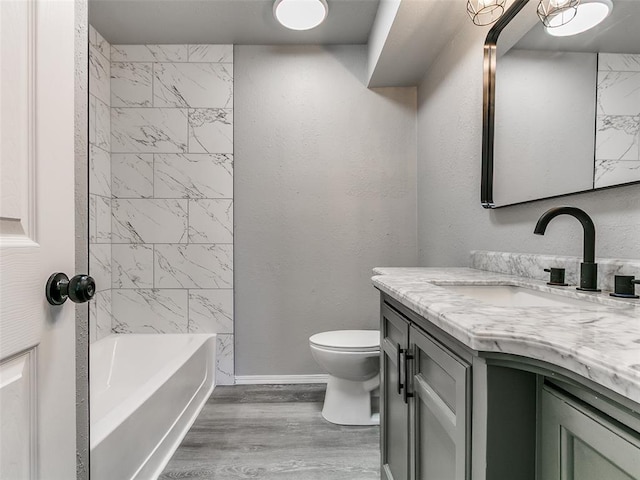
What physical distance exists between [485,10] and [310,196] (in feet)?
4.89

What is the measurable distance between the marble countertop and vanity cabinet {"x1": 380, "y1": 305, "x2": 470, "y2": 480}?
91mm

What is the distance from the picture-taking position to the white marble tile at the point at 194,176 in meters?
2.56

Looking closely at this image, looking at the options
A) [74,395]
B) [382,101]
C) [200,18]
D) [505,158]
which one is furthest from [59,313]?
[382,101]

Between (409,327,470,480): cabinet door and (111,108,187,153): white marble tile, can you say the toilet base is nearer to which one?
(409,327,470,480): cabinet door

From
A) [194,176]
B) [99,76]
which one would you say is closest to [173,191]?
[194,176]

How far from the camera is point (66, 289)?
66cm

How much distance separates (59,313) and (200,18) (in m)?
2.27

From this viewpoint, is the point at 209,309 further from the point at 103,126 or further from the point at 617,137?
the point at 617,137

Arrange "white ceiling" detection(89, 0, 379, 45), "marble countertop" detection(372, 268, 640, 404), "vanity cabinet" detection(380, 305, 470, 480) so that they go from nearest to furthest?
"marble countertop" detection(372, 268, 640, 404), "vanity cabinet" detection(380, 305, 470, 480), "white ceiling" detection(89, 0, 379, 45)

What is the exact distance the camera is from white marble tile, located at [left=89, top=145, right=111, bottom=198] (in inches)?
90.2

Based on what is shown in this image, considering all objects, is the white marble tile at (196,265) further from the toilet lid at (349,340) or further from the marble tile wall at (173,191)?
the toilet lid at (349,340)

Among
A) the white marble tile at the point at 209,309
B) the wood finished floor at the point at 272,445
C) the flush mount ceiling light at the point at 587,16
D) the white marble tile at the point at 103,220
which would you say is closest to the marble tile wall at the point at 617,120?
the flush mount ceiling light at the point at 587,16

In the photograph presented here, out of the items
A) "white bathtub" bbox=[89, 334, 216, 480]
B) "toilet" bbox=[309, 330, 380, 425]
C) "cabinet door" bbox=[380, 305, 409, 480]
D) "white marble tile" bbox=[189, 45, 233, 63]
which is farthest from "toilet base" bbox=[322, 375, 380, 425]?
"white marble tile" bbox=[189, 45, 233, 63]

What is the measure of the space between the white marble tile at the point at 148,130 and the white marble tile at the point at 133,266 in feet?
2.36
